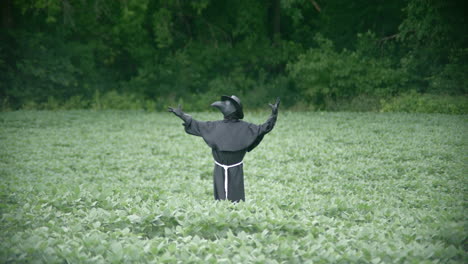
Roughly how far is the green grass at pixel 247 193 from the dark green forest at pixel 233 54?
539cm

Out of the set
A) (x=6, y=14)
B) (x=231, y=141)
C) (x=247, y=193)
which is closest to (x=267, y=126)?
(x=231, y=141)

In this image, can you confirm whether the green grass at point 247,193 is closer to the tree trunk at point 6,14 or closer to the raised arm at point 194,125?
the raised arm at point 194,125

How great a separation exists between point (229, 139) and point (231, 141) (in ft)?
0.12

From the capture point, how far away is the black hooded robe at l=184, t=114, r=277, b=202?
5840 mm

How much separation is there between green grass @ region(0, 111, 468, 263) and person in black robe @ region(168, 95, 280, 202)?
462 mm

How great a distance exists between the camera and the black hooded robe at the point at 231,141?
5840 mm

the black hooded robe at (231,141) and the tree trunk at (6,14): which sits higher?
the tree trunk at (6,14)

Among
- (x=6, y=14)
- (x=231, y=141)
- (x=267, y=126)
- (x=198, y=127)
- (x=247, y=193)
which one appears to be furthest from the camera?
(x=6, y=14)

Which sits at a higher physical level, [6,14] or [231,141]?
[6,14]

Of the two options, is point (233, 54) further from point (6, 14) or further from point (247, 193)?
point (247, 193)

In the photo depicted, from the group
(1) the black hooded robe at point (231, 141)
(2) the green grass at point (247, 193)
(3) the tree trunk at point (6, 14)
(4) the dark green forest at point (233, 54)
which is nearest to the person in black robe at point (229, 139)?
(1) the black hooded robe at point (231, 141)

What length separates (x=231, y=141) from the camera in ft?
19.2

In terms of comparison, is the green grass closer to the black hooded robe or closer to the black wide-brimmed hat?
the black hooded robe

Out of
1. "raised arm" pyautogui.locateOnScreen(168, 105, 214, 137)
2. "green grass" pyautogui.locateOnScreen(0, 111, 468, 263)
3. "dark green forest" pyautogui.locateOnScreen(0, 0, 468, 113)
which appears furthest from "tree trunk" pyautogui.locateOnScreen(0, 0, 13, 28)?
"raised arm" pyautogui.locateOnScreen(168, 105, 214, 137)
